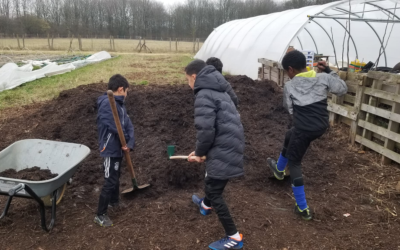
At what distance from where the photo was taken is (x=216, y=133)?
2.67 meters

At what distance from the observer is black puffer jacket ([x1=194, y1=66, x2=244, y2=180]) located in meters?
2.57

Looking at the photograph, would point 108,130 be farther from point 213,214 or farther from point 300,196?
point 300,196

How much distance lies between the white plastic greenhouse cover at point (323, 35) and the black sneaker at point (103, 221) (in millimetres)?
8762

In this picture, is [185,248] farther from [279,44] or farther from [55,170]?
[279,44]

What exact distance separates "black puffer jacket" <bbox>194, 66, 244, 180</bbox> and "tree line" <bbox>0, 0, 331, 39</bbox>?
179ft

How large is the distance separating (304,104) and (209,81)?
1220 millimetres

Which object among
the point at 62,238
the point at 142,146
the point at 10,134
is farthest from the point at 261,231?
the point at 10,134

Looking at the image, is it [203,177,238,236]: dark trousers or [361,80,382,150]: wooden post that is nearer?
[203,177,238,236]: dark trousers

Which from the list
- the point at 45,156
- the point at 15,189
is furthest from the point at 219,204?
the point at 45,156

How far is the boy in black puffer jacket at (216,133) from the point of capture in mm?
2576

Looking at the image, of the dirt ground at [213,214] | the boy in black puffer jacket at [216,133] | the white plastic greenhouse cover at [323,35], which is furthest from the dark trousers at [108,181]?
the white plastic greenhouse cover at [323,35]

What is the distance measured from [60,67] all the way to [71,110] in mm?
8776

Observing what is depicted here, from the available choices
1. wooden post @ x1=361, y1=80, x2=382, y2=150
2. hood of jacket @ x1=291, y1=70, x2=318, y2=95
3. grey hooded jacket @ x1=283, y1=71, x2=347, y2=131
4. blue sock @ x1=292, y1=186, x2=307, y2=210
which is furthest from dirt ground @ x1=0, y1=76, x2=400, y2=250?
hood of jacket @ x1=291, y1=70, x2=318, y2=95

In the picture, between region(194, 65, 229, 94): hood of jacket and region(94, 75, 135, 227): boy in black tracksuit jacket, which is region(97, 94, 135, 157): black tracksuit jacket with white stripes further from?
region(194, 65, 229, 94): hood of jacket
